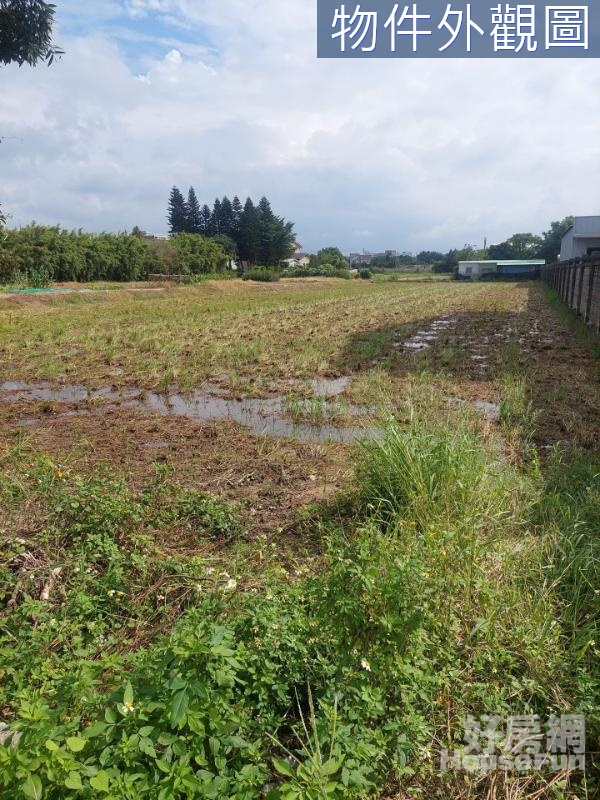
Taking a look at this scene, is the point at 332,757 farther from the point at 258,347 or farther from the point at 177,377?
the point at 258,347

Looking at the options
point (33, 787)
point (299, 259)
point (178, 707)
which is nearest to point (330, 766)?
point (178, 707)

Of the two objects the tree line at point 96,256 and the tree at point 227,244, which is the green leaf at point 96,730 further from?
the tree at point 227,244

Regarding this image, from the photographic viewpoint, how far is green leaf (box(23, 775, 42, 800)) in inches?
52.1

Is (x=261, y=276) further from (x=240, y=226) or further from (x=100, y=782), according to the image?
(x=100, y=782)

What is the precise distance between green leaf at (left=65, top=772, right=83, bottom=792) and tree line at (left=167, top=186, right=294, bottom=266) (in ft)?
187

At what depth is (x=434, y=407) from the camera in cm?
600

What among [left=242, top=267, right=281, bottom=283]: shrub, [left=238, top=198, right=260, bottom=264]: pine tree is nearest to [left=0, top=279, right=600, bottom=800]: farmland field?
[left=242, top=267, right=281, bottom=283]: shrub

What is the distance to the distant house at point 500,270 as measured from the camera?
54972mm

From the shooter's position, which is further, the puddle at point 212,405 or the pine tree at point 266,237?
the pine tree at point 266,237

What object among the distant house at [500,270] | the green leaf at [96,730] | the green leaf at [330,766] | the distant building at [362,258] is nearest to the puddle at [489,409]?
the green leaf at [330,766]

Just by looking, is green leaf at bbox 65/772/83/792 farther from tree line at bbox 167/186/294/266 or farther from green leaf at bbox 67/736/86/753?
tree line at bbox 167/186/294/266

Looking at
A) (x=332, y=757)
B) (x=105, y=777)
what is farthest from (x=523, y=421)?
(x=105, y=777)

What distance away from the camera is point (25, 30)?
4.02m

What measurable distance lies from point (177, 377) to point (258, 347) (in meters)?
2.64
